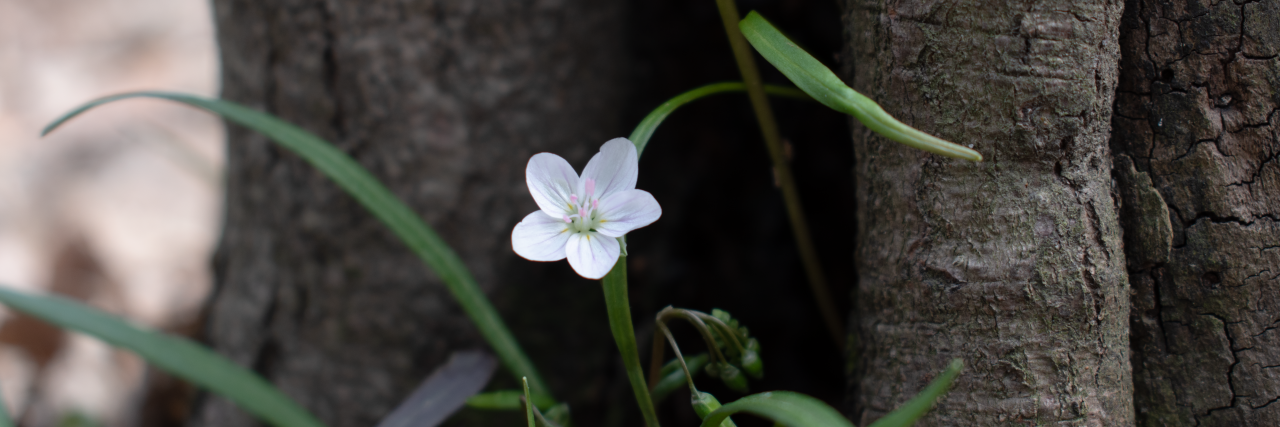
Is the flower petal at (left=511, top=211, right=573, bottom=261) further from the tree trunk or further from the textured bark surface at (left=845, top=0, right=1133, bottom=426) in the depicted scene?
the tree trunk

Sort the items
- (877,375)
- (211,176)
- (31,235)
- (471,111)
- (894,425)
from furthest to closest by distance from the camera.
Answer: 1. (211,176)
2. (31,235)
3. (471,111)
4. (877,375)
5. (894,425)

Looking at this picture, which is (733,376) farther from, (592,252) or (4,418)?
(4,418)

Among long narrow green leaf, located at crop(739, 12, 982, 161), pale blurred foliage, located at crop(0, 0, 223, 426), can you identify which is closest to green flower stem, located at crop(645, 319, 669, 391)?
long narrow green leaf, located at crop(739, 12, 982, 161)

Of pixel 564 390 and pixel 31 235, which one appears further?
pixel 31 235

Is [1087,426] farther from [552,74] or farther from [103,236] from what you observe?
[103,236]

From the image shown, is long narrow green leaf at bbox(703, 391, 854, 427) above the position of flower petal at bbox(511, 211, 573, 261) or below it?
below

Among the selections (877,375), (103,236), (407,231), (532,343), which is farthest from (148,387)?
(877,375)

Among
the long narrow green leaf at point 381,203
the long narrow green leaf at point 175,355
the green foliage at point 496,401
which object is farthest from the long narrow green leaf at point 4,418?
the green foliage at point 496,401
